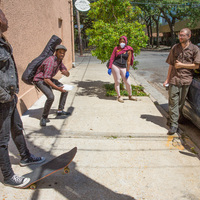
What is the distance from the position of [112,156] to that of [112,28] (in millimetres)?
4489

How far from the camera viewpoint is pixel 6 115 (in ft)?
8.93

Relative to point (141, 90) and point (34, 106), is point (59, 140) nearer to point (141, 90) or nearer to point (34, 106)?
point (34, 106)

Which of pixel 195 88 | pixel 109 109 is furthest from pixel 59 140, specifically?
pixel 195 88

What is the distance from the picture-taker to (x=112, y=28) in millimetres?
7020

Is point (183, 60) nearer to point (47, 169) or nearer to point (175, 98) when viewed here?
point (175, 98)

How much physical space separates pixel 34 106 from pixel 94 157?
3.08 meters

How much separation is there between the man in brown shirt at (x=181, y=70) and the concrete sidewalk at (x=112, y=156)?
55 cm

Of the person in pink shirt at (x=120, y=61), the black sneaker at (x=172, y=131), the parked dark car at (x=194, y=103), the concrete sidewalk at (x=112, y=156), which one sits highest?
the person in pink shirt at (x=120, y=61)

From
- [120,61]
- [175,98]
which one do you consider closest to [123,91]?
[120,61]

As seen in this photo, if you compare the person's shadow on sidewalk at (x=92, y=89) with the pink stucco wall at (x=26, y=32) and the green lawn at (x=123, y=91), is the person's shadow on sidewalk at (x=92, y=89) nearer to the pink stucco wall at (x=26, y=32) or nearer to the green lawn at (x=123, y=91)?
the green lawn at (x=123, y=91)

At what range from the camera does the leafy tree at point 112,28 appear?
6992 mm

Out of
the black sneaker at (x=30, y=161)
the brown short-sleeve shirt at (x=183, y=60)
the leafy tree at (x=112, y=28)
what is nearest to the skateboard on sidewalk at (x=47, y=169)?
the black sneaker at (x=30, y=161)

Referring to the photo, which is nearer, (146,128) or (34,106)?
(146,128)

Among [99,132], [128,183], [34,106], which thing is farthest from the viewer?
[34,106]
